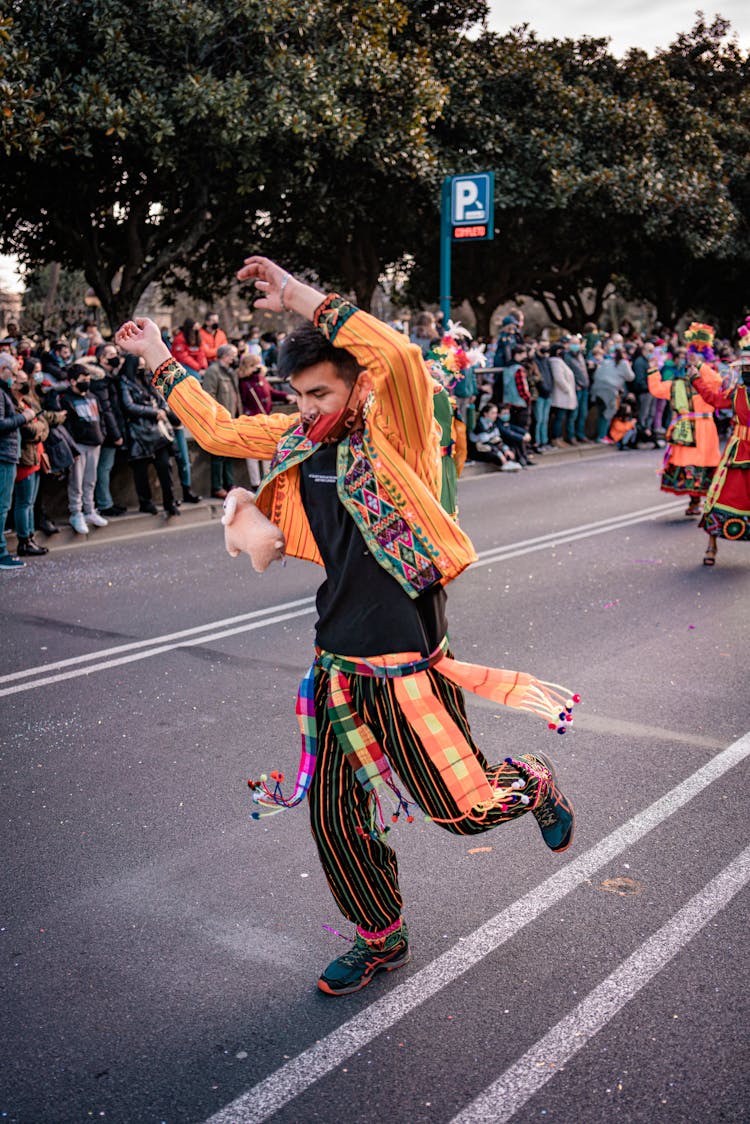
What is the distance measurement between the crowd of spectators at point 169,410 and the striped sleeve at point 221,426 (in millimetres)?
3859

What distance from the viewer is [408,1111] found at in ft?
9.43

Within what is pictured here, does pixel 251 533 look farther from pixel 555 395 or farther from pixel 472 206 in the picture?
pixel 555 395

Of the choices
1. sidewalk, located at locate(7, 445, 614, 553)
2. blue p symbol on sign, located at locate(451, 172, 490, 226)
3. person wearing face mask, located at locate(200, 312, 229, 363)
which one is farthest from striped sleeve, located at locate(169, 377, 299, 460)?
blue p symbol on sign, located at locate(451, 172, 490, 226)

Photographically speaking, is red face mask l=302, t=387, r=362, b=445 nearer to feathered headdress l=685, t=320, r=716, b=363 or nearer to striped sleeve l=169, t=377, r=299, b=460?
striped sleeve l=169, t=377, r=299, b=460

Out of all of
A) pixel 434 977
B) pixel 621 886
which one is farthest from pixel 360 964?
pixel 621 886

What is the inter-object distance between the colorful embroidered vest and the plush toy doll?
0.75 ft

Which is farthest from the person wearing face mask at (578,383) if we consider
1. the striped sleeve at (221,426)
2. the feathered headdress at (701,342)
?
the striped sleeve at (221,426)

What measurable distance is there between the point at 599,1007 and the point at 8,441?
832 centimetres

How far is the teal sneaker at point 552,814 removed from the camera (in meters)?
3.52

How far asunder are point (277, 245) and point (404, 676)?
73.1 ft

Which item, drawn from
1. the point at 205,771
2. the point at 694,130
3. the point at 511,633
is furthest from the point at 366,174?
the point at 205,771

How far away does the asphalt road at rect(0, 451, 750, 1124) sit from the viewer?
3.00 metres

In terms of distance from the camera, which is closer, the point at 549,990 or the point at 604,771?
the point at 549,990

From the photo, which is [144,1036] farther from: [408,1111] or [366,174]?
[366,174]
